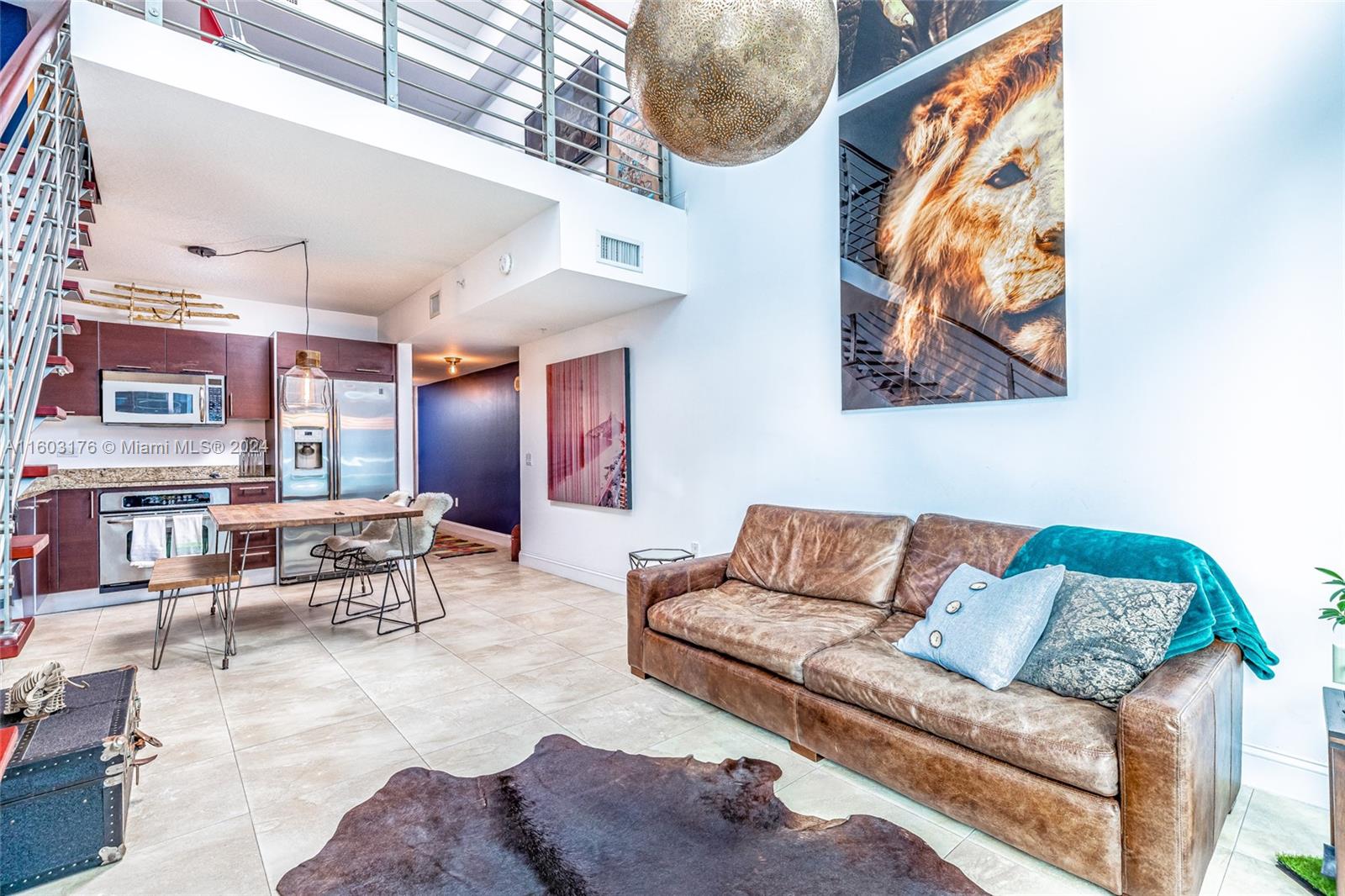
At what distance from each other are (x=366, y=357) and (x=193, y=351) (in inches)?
54.2

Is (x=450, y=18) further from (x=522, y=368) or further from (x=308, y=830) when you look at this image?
(x=308, y=830)

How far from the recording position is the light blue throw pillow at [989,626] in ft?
6.79

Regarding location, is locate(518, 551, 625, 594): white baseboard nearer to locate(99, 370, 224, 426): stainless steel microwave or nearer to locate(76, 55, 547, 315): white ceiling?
locate(76, 55, 547, 315): white ceiling

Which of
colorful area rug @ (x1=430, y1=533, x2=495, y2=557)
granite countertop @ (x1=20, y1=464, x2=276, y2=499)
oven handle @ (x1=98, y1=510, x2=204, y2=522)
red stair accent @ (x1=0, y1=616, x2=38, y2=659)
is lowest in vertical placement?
colorful area rug @ (x1=430, y1=533, x2=495, y2=557)

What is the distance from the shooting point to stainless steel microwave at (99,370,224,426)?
5.18 m

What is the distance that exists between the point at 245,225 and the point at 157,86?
65.2 inches

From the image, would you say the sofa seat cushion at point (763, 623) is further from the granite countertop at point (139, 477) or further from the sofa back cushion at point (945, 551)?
the granite countertop at point (139, 477)

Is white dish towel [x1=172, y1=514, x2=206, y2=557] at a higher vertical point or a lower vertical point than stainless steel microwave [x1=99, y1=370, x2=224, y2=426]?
lower

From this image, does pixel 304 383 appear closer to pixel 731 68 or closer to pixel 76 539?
pixel 76 539

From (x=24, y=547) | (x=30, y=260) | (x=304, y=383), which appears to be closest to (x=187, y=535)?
(x=304, y=383)

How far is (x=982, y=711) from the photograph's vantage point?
75.9 inches

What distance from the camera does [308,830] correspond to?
1.98 metres

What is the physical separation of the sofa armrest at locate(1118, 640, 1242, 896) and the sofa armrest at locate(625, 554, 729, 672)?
2.06 m

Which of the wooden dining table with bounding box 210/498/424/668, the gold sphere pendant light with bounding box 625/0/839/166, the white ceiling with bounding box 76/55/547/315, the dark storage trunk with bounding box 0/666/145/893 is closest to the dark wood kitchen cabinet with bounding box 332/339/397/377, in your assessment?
the white ceiling with bounding box 76/55/547/315
